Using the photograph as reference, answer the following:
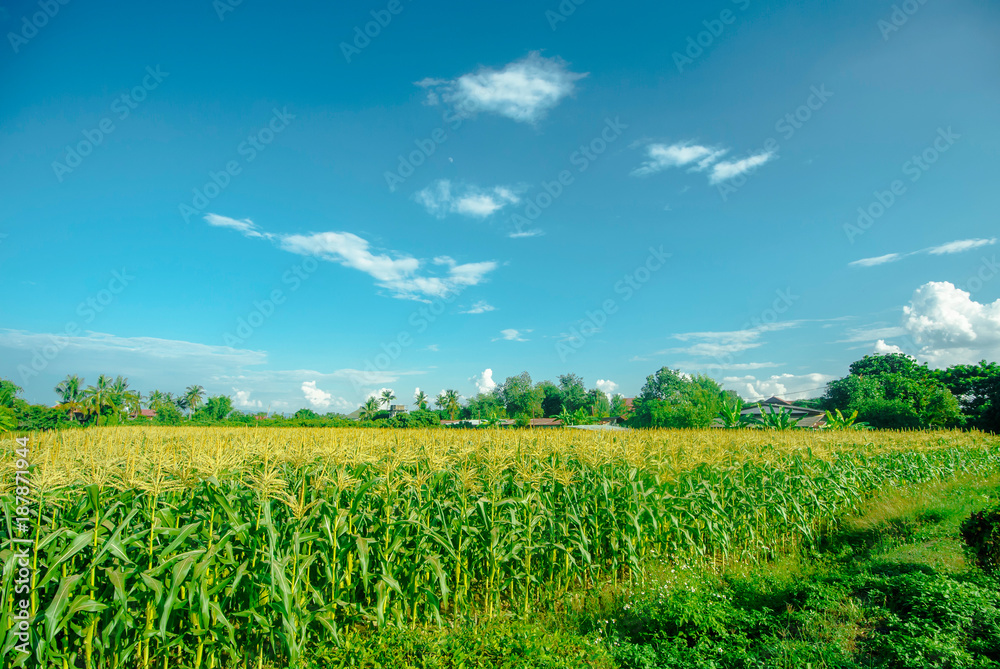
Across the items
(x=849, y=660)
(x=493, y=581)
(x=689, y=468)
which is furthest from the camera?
(x=689, y=468)

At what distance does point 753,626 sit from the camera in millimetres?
4836

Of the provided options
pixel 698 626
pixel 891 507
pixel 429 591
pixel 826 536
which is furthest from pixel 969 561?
pixel 429 591

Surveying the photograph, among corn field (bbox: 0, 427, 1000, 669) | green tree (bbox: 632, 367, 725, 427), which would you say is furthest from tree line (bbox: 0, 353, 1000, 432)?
corn field (bbox: 0, 427, 1000, 669)

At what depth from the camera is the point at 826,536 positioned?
903cm

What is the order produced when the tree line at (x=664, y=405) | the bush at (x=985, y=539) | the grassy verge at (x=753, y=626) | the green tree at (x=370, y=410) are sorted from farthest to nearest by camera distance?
the green tree at (x=370, y=410)
the tree line at (x=664, y=405)
the bush at (x=985, y=539)
the grassy verge at (x=753, y=626)

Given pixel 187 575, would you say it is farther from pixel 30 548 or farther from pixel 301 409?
pixel 301 409

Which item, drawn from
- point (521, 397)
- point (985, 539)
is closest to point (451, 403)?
point (521, 397)

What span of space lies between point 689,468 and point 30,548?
8946 mm

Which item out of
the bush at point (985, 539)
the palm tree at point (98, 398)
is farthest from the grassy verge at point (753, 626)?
the palm tree at point (98, 398)

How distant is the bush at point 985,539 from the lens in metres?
5.95

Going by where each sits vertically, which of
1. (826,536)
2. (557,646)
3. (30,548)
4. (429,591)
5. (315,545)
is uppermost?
(30,548)

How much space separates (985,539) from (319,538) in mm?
8864

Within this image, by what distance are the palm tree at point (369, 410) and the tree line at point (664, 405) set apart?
0.15m

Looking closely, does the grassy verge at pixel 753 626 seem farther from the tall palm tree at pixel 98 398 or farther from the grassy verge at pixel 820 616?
the tall palm tree at pixel 98 398
